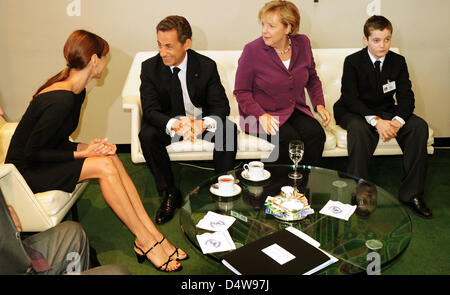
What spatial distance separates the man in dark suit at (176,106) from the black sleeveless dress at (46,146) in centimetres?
62

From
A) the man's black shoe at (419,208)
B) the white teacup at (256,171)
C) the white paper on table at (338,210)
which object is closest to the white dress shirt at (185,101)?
the white teacup at (256,171)

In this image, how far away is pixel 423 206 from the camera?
2.95 meters

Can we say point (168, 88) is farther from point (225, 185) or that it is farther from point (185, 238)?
point (185, 238)

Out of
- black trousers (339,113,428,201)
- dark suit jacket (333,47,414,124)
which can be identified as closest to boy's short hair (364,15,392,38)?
dark suit jacket (333,47,414,124)

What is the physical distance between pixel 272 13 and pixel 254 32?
2.56ft

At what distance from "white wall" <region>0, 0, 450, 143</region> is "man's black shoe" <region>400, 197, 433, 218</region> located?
143 centimetres

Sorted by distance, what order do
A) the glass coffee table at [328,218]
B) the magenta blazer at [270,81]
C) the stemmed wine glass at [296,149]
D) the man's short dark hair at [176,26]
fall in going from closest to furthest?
the glass coffee table at [328,218], the stemmed wine glass at [296,149], the man's short dark hair at [176,26], the magenta blazer at [270,81]

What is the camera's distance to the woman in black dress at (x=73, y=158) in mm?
2309

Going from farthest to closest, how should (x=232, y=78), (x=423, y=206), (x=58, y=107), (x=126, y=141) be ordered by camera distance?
(x=126, y=141) → (x=232, y=78) → (x=423, y=206) → (x=58, y=107)

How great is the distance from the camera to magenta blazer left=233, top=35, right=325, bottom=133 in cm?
312

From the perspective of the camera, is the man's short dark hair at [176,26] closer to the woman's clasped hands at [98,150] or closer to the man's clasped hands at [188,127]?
the man's clasped hands at [188,127]

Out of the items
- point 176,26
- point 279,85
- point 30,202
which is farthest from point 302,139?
point 30,202
